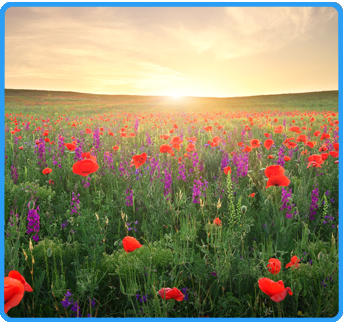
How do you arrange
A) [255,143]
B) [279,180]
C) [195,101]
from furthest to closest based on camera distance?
[195,101], [255,143], [279,180]

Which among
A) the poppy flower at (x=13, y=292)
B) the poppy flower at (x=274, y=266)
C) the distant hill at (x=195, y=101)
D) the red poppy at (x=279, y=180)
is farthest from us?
the distant hill at (x=195, y=101)

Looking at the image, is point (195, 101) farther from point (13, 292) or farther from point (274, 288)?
point (13, 292)

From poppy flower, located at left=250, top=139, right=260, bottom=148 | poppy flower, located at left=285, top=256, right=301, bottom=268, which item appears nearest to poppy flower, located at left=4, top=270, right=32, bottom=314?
poppy flower, located at left=285, top=256, right=301, bottom=268

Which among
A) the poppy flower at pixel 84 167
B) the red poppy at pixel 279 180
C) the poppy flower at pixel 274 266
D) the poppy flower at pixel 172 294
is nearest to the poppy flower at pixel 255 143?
the red poppy at pixel 279 180

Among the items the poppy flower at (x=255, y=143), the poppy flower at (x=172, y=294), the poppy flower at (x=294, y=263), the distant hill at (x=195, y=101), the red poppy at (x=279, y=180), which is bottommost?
the poppy flower at (x=172, y=294)

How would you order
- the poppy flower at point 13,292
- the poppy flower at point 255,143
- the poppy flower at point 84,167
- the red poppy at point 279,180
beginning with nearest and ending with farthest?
the poppy flower at point 13,292
the red poppy at point 279,180
the poppy flower at point 84,167
the poppy flower at point 255,143

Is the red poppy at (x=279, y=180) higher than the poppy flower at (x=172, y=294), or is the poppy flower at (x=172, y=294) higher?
the red poppy at (x=279, y=180)

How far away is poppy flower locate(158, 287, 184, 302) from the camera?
4.01 feet

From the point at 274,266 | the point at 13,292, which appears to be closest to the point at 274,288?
the point at 274,266

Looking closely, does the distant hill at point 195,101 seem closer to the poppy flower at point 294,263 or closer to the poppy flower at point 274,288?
the poppy flower at point 294,263

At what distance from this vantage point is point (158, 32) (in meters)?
2.09

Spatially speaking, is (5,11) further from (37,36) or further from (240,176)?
(240,176)

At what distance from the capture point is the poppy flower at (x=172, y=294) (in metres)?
1.22

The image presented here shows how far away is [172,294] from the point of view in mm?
1232
